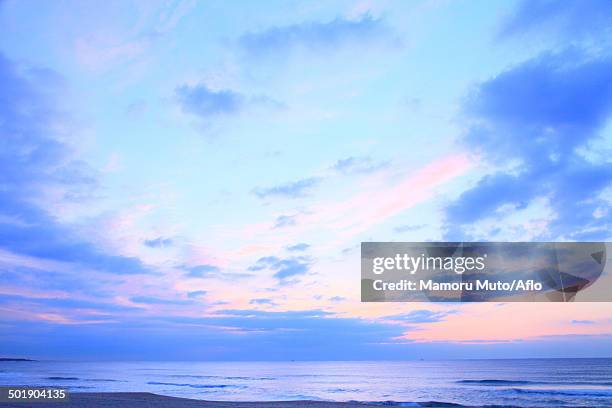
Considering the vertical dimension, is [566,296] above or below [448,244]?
below

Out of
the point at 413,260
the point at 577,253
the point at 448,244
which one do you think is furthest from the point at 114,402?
the point at 577,253

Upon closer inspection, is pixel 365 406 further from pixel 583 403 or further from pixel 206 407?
pixel 583 403

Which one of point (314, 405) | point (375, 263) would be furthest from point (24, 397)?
point (375, 263)

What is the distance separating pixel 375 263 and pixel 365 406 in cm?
966

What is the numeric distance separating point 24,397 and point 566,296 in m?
38.4

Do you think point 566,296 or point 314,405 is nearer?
point 314,405

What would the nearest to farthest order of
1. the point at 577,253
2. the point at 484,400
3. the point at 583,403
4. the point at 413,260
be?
the point at 413,260 → the point at 577,253 → the point at 583,403 → the point at 484,400

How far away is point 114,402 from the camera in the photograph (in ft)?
109

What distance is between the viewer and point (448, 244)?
33438 millimetres

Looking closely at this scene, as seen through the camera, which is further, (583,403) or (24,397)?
(583,403)

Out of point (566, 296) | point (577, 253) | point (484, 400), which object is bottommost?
point (484, 400)

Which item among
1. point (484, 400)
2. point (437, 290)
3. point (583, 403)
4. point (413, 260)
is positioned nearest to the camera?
point (437, 290)

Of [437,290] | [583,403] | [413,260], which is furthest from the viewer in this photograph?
[583,403]

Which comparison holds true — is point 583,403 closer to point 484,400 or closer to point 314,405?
point 484,400
